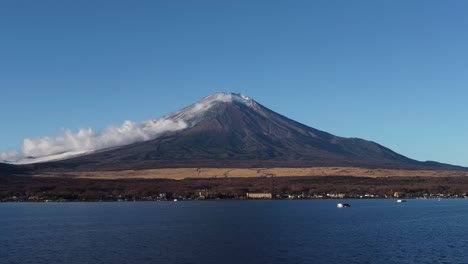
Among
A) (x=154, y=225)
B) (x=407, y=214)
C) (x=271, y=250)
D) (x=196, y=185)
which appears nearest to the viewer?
(x=271, y=250)

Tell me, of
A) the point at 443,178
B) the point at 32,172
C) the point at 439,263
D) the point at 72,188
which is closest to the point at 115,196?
the point at 72,188

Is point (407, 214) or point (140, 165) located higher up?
point (140, 165)

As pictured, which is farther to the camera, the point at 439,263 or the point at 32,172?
the point at 32,172

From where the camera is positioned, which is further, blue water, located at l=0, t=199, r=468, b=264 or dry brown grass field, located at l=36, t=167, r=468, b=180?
dry brown grass field, located at l=36, t=167, r=468, b=180

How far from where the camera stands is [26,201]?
126 meters

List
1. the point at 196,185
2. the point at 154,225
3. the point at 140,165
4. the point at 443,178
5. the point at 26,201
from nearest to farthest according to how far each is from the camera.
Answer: the point at 154,225 < the point at 26,201 < the point at 196,185 < the point at 443,178 < the point at 140,165

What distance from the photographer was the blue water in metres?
42.4

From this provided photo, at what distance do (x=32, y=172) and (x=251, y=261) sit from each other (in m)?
152

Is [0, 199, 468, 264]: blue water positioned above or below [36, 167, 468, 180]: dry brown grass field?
below

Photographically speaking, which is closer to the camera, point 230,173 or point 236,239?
point 236,239

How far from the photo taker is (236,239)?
52594 mm

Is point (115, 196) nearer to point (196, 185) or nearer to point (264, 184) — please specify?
point (196, 185)

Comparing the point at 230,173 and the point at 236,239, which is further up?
the point at 230,173

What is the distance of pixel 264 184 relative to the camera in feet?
469
